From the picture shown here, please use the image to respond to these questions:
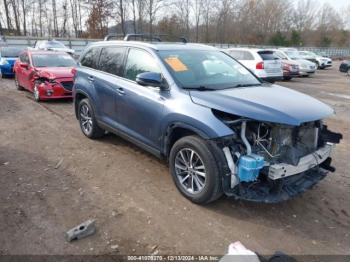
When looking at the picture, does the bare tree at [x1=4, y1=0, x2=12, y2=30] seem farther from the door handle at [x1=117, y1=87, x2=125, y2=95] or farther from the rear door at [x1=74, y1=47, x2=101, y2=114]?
the door handle at [x1=117, y1=87, x2=125, y2=95]

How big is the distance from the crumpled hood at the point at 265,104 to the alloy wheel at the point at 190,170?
638 mm

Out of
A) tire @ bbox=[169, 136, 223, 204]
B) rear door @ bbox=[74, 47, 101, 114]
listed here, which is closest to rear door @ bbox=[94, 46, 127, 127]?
rear door @ bbox=[74, 47, 101, 114]

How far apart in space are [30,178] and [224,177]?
275cm

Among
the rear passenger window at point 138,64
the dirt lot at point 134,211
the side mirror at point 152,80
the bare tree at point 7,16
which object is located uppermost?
the bare tree at point 7,16

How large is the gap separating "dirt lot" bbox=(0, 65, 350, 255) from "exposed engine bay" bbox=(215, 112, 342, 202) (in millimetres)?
347

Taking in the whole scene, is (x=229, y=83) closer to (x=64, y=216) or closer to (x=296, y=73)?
(x=64, y=216)

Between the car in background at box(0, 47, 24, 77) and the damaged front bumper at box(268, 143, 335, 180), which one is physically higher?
the car in background at box(0, 47, 24, 77)

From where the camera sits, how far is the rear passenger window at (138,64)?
14.2 feet

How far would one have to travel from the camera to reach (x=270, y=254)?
3.01 meters

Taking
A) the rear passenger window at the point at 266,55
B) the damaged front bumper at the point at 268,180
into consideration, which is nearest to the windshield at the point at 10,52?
the rear passenger window at the point at 266,55

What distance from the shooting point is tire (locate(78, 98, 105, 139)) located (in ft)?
18.7

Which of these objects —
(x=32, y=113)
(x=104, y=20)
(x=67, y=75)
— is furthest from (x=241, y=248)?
(x=104, y=20)

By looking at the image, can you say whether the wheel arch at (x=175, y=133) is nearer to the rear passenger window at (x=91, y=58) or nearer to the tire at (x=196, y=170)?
the tire at (x=196, y=170)

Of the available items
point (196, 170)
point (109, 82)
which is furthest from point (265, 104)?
point (109, 82)
